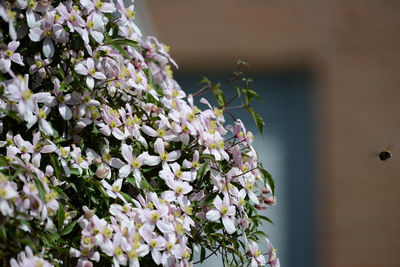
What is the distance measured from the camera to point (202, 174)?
94 cm

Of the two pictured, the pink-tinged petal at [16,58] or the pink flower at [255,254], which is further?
the pink flower at [255,254]

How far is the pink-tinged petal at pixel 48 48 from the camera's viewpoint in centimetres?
89

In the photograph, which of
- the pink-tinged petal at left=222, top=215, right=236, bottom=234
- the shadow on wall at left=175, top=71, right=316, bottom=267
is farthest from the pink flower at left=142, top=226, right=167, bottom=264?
the shadow on wall at left=175, top=71, right=316, bottom=267

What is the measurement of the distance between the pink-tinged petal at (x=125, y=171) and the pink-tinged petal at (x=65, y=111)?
4.2 inches

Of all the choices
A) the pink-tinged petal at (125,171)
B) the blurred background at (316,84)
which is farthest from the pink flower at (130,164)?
the blurred background at (316,84)

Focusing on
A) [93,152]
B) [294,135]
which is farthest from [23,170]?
[294,135]

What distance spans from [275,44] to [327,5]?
40 centimetres

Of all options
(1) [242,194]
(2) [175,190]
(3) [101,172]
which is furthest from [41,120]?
(1) [242,194]

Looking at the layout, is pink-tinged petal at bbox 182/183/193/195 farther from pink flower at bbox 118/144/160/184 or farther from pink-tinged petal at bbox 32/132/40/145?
pink-tinged petal at bbox 32/132/40/145

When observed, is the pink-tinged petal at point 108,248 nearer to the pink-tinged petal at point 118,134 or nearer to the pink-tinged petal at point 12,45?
the pink-tinged petal at point 118,134

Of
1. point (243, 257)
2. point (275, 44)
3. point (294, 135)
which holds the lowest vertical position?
point (294, 135)

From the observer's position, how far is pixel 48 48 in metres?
0.89

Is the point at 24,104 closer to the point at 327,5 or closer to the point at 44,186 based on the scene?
the point at 44,186

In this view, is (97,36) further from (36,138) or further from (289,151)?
(289,151)
